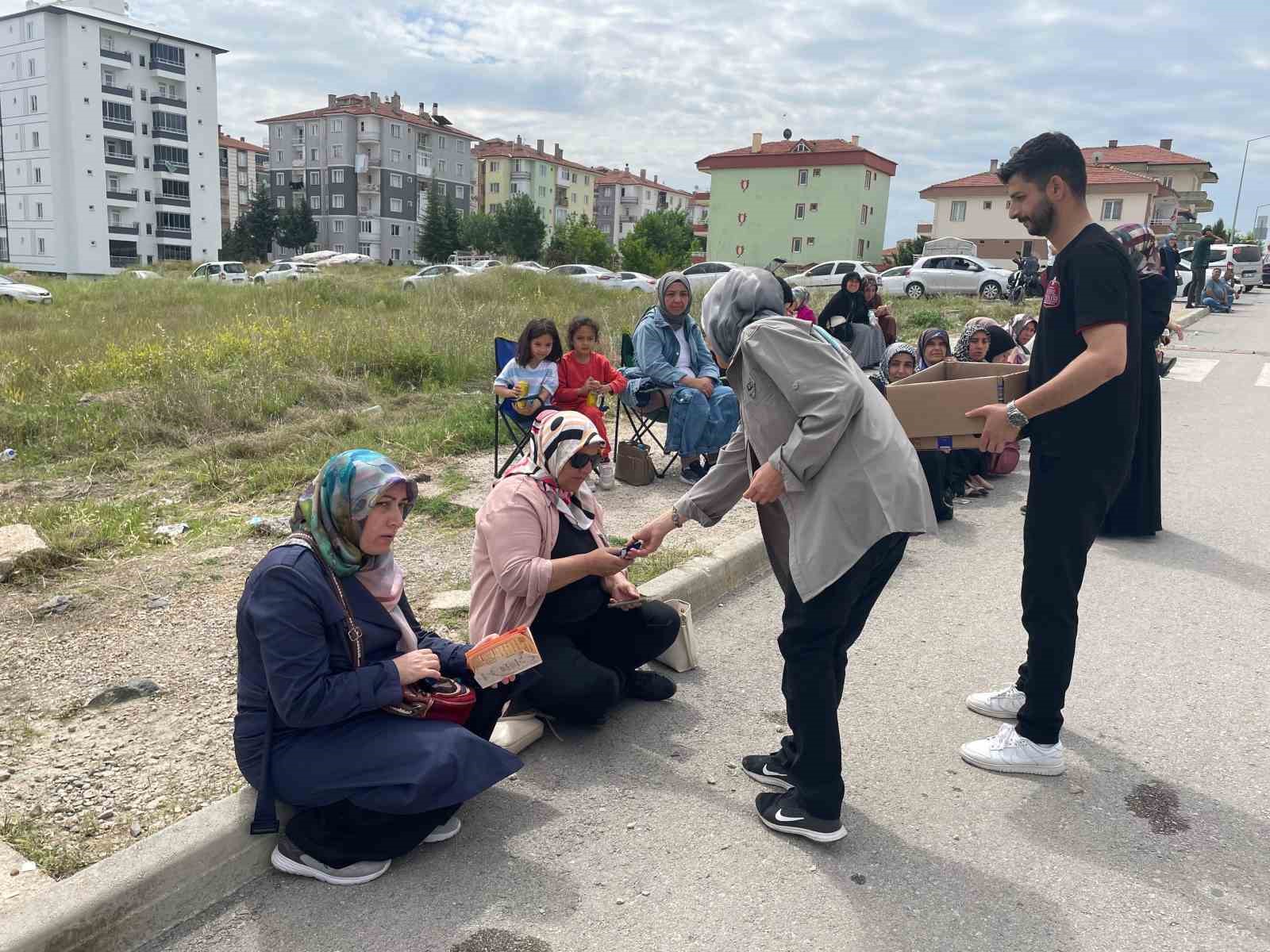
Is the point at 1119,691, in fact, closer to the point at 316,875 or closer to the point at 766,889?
the point at 766,889

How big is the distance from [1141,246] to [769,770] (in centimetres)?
434

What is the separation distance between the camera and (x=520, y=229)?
70188mm

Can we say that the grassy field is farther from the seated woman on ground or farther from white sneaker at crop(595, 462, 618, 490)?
the seated woman on ground

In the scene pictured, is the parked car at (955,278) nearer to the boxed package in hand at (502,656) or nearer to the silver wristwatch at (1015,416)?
the silver wristwatch at (1015,416)

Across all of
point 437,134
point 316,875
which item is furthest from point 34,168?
point 316,875

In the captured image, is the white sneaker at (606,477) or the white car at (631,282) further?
the white car at (631,282)

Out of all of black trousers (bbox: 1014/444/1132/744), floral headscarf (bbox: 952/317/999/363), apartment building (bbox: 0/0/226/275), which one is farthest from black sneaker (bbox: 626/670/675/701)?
apartment building (bbox: 0/0/226/275)

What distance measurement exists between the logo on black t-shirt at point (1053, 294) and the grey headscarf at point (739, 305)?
3.21 feet

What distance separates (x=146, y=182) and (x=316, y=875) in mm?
78662

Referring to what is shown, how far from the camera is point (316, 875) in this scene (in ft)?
8.55

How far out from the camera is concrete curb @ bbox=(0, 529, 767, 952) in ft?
7.18

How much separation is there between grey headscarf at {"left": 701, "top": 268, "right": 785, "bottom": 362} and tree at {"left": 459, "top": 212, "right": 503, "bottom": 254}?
69954mm

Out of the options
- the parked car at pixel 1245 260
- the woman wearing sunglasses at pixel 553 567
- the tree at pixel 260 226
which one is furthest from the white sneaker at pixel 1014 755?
the tree at pixel 260 226

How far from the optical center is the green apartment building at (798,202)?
67.8 meters
